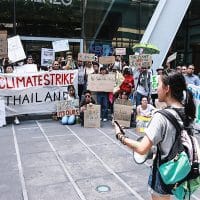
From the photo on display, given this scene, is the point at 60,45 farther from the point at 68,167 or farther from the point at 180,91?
the point at 180,91

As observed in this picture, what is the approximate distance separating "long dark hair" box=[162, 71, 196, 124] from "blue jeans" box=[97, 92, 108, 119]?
6917 millimetres

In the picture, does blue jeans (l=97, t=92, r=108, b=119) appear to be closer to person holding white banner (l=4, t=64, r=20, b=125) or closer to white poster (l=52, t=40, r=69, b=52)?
person holding white banner (l=4, t=64, r=20, b=125)

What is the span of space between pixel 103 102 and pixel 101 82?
523mm

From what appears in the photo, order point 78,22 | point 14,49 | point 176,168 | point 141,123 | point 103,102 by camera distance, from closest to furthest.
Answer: point 176,168 < point 141,123 < point 103,102 < point 14,49 < point 78,22

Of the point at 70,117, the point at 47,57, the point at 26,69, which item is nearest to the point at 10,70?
the point at 26,69

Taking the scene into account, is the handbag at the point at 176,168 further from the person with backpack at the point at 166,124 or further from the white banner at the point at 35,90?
the white banner at the point at 35,90

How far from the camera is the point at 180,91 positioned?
2.47 metres

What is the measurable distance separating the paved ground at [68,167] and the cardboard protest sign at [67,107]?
3.22ft

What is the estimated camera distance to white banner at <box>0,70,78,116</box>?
351 inches

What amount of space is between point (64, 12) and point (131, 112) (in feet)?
24.2

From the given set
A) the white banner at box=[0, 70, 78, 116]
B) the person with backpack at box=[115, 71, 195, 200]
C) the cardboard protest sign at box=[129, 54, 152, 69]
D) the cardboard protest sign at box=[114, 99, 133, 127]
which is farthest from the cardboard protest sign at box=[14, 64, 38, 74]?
the person with backpack at box=[115, 71, 195, 200]

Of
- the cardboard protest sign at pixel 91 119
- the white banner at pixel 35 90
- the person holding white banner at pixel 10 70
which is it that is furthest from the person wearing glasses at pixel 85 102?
the person holding white banner at pixel 10 70

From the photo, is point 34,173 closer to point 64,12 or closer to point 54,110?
point 54,110

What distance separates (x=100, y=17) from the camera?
15.6m
